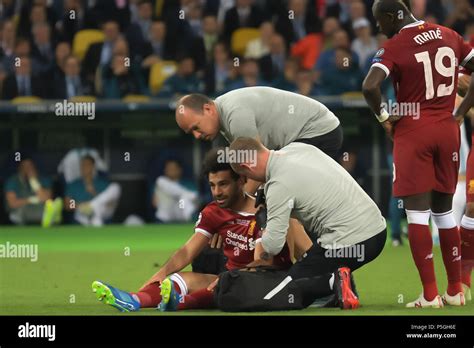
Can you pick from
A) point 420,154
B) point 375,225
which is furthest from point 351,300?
point 420,154

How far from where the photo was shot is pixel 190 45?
1845 centimetres

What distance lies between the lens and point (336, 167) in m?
9.06

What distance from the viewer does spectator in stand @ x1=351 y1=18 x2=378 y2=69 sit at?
59.0ft

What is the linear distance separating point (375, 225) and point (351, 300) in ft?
1.82

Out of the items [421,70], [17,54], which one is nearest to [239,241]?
[421,70]

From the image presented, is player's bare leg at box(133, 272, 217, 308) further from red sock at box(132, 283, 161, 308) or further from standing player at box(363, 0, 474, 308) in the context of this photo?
standing player at box(363, 0, 474, 308)

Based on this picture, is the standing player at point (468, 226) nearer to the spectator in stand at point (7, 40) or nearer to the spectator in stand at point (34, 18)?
the spectator in stand at point (7, 40)

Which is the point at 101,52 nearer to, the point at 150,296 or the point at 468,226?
the point at 468,226

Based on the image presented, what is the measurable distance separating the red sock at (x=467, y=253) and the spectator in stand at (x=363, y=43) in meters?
8.03

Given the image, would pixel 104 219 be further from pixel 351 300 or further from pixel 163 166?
pixel 351 300

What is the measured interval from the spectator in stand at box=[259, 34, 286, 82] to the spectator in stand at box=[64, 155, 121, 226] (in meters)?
2.56

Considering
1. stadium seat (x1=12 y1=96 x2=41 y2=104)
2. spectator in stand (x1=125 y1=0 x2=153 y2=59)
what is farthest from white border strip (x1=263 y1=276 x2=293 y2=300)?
spectator in stand (x1=125 y1=0 x2=153 y2=59)

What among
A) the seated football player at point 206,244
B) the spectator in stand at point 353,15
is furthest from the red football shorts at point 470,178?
the spectator in stand at point 353,15

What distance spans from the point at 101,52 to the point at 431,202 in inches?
385
